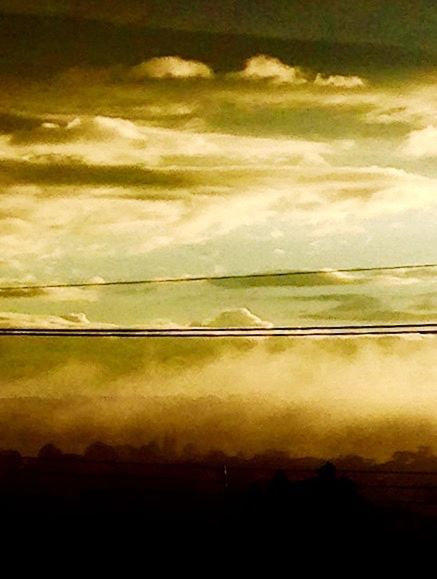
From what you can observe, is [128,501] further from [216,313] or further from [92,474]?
[216,313]

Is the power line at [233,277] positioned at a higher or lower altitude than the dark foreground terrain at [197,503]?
higher

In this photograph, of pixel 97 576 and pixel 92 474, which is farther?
pixel 92 474

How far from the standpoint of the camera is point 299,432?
552 centimetres

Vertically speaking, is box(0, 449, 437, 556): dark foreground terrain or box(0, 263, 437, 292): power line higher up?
box(0, 263, 437, 292): power line

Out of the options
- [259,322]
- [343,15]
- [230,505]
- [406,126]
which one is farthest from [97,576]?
[343,15]

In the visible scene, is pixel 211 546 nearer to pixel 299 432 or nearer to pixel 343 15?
pixel 299 432

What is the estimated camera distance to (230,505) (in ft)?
18.3

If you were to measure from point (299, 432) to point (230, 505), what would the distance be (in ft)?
2.66

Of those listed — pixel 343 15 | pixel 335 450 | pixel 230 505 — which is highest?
pixel 343 15

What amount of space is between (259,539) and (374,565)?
2.75 feet

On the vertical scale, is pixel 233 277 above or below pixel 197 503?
above

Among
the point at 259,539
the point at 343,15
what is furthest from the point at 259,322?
the point at 343,15

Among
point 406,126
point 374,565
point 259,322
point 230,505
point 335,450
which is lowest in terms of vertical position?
point 374,565

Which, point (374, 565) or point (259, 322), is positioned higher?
point (259, 322)
